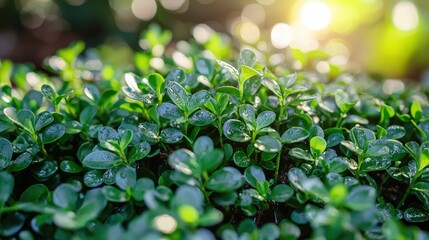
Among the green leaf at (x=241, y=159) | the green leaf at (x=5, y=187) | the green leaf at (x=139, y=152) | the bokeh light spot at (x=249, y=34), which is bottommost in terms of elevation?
the bokeh light spot at (x=249, y=34)

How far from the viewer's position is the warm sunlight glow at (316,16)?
145 inches

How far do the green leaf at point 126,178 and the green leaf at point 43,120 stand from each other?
0.81ft

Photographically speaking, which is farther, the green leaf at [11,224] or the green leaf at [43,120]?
the green leaf at [43,120]

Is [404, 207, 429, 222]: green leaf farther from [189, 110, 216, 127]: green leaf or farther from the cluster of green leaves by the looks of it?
[189, 110, 216, 127]: green leaf

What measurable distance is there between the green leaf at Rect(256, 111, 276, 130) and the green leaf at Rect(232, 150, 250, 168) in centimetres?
8

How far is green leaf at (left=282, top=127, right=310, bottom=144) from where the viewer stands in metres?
1.14

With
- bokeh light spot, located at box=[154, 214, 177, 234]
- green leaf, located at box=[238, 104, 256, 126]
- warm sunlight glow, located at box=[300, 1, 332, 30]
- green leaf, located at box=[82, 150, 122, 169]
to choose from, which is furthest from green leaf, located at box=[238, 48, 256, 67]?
warm sunlight glow, located at box=[300, 1, 332, 30]

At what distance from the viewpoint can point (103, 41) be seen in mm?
4340

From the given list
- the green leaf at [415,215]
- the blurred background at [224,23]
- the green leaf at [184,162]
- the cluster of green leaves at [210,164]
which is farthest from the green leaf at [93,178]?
the blurred background at [224,23]

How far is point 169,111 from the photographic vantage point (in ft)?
3.89

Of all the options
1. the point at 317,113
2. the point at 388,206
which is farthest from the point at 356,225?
the point at 317,113

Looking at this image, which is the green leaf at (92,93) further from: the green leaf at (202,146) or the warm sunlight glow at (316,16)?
the warm sunlight glow at (316,16)

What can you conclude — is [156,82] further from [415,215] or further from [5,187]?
[415,215]

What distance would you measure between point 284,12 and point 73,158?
3.52 m
